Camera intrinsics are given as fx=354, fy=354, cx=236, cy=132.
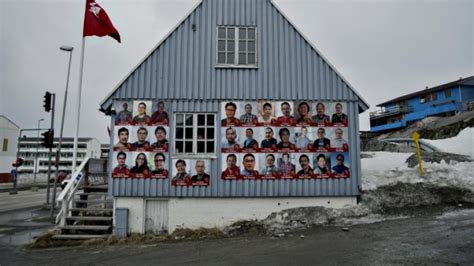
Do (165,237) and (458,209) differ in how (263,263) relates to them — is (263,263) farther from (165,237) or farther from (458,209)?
(458,209)

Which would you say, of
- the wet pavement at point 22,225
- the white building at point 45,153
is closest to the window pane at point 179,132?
→ the wet pavement at point 22,225

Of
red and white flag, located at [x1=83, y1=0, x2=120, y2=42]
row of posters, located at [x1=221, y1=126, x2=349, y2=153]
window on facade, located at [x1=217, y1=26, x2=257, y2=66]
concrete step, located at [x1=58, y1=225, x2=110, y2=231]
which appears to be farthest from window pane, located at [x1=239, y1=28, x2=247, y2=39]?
concrete step, located at [x1=58, y1=225, x2=110, y2=231]

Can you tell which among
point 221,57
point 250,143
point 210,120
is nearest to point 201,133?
point 210,120

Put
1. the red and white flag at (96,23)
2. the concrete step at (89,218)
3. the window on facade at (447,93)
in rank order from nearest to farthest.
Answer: the concrete step at (89,218) < the red and white flag at (96,23) < the window on facade at (447,93)

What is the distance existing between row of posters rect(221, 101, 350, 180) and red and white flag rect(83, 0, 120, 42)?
4.93 meters

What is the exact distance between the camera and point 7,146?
58.2 m

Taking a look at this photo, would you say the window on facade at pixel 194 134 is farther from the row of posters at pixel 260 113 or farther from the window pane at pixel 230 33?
the window pane at pixel 230 33

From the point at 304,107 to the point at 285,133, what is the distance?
1.09 m

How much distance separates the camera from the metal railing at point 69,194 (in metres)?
11.0

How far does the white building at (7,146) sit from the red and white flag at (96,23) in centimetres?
5084

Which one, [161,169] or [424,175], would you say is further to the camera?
[424,175]

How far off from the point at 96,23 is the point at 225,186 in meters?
7.30

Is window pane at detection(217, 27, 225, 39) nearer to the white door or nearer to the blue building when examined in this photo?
the white door

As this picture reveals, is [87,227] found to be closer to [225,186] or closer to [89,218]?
[89,218]
